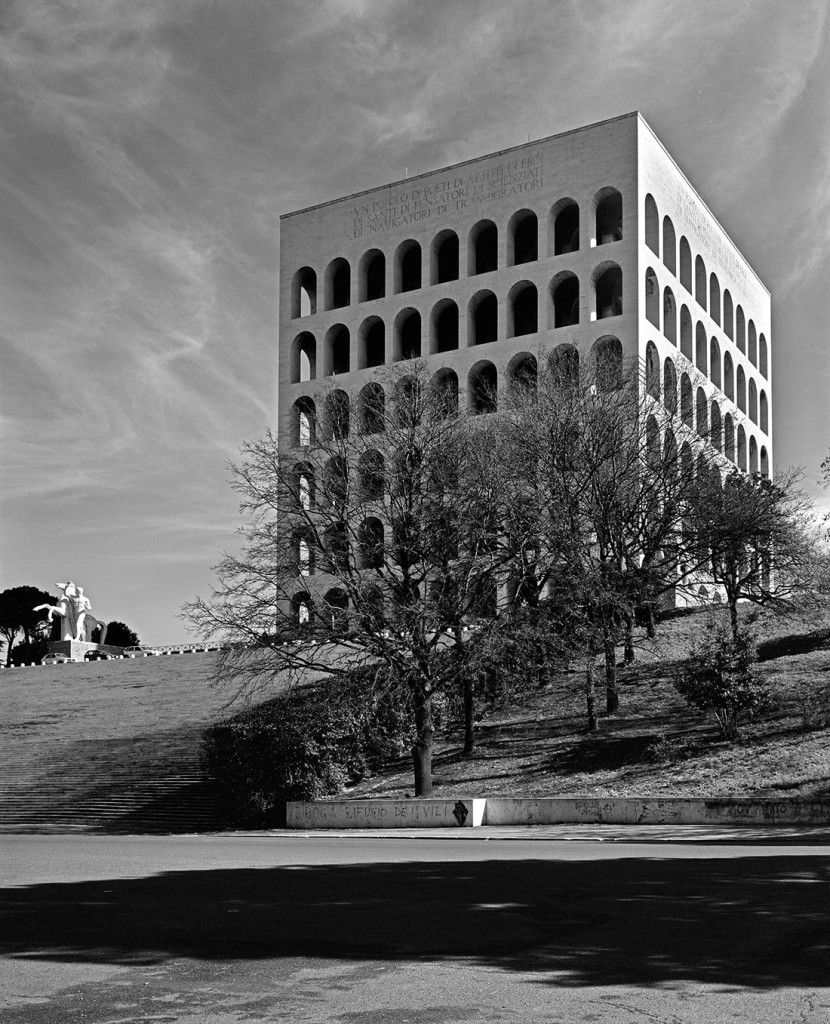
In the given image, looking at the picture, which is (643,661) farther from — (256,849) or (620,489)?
(256,849)

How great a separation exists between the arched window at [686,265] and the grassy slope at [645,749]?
36.6 meters

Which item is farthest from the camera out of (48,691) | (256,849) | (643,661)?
(48,691)

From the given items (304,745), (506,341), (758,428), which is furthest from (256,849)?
(758,428)

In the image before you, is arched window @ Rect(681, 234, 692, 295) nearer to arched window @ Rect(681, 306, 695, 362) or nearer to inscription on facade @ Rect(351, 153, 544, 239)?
arched window @ Rect(681, 306, 695, 362)

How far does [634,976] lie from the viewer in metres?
7.40

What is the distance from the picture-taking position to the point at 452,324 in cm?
6769

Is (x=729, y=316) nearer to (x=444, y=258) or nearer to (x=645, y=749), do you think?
(x=444, y=258)

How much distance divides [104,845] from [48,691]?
Answer: 2812 centimetres

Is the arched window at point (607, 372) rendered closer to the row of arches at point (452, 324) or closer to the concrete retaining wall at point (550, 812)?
the row of arches at point (452, 324)

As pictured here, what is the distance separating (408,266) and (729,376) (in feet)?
66.0

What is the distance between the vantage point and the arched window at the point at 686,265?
6775 centimetres

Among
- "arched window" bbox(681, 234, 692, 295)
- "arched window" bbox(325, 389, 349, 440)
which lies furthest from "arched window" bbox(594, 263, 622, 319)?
"arched window" bbox(325, 389, 349, 440)

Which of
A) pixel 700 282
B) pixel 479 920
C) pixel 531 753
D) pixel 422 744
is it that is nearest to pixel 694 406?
pixel 531 753

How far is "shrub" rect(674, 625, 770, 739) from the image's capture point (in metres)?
26.4
